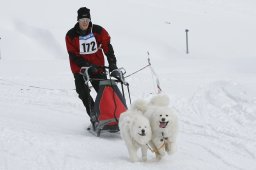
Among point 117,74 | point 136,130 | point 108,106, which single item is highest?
point 117,74

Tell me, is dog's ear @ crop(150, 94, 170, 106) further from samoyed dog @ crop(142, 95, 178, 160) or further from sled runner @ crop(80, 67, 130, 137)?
sled runner @ crop(80, 67, 130, 137)

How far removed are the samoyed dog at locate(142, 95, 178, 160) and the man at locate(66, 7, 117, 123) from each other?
130 cm

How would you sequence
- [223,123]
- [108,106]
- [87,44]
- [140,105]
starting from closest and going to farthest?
[140,105], [108,106], [87,44], [223,123]

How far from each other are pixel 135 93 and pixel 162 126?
443 cm

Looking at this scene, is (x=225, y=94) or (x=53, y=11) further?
(x=53, y=11)

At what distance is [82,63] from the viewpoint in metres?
6.02

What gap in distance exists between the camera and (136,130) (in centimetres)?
455

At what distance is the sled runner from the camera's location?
5.73 m

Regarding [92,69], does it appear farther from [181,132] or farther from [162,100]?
[181,132]

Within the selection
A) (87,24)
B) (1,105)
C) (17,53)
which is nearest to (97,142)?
(87,24)

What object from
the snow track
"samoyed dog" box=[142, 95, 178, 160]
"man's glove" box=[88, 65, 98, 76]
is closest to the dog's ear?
"samoyed dog" box=[142, 95, 178, 160]

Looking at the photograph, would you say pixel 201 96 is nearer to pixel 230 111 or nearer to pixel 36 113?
pixel 230 111

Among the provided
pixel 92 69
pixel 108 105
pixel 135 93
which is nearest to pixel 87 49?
pixel 92 69

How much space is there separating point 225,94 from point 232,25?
15.7m
